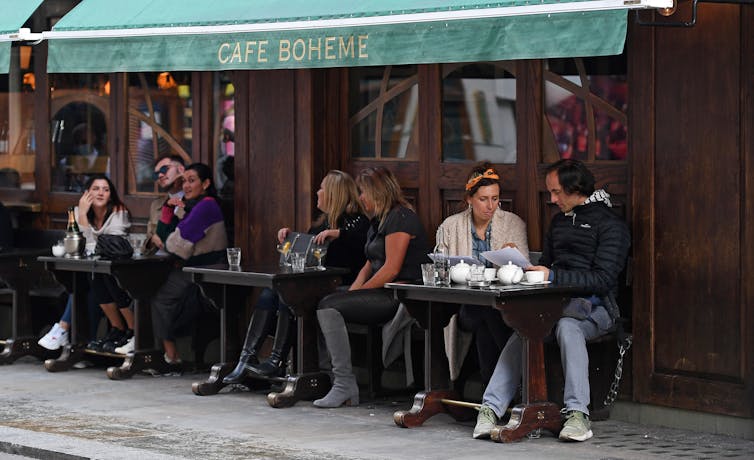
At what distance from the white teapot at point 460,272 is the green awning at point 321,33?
3.70 ft

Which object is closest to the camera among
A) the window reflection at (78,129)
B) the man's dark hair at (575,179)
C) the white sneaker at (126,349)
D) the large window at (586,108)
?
the man's dark hair at (575,179)

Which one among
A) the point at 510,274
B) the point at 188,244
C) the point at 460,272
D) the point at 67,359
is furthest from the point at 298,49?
the point at 67,359

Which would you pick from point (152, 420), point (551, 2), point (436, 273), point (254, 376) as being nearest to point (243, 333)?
point (254, 376)

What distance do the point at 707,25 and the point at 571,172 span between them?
1086mm

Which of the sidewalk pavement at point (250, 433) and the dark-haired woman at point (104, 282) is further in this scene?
the dark-haired woman at point (104, 282)

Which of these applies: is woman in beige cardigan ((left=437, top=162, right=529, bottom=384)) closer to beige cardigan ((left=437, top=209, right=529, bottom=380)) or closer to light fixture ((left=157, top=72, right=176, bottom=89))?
beige cardigan ((left=437, top=209, right=529, bottom=380))

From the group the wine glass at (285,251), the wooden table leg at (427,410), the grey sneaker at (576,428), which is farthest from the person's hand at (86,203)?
the grey sneaker at (576,428)

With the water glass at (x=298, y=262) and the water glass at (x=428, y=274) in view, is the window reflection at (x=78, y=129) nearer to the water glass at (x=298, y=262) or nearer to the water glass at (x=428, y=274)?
the water glass at (x=298, y=262)

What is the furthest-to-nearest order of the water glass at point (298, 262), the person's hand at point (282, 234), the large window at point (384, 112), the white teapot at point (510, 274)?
the person's hand at point (282, 234) → the large window at point (384, 112) → the water glass at point (298, 262) → the white teapot at point (510, 274)

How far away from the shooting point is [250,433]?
8.42 metres

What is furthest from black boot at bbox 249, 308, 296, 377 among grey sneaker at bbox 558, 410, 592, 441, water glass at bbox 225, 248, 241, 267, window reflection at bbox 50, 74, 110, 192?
window reflection at bbox 50, 74, 110, 192

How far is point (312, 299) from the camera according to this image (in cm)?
948

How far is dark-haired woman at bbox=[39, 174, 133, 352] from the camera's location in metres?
11.0

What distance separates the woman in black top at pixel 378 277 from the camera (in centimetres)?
923
